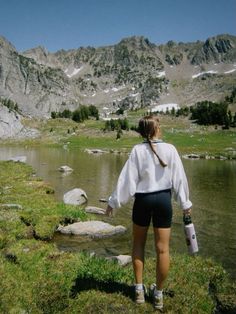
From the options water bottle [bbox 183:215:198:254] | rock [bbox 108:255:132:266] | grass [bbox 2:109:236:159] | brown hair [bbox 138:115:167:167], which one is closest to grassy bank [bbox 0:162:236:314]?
Answer: rock [bbox 108:255:132:266]

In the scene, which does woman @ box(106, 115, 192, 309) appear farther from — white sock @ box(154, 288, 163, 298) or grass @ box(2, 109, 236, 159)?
grass @ box(2, 109, 236, 159)

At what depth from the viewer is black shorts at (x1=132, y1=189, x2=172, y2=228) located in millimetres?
10242

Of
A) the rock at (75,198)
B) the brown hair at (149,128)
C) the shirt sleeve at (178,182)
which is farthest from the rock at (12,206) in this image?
the shirt sleeve at (178,182)

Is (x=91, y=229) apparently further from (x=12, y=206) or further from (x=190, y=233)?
(x=190, y=233)

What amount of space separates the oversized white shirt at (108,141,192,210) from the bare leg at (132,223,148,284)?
0.90m

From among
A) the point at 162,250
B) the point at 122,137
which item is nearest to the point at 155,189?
the point at 162,250

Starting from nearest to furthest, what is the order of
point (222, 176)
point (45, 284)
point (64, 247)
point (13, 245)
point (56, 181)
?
point (45, 284), point (13, 245), point (64, 247), point (56, 181), point (222, 176)

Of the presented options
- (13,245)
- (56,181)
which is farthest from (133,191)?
(56,181)

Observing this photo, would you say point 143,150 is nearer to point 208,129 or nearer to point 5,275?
point 5,275

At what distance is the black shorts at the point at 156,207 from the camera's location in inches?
403

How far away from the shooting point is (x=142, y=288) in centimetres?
1067

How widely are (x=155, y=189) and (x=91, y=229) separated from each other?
12283 millimetres

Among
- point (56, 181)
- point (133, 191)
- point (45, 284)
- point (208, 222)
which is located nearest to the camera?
point (133, 191)

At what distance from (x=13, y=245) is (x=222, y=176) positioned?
43357 millimetres
